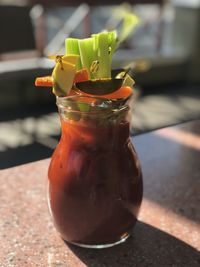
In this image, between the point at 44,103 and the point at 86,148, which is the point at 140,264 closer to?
the point at 86,148

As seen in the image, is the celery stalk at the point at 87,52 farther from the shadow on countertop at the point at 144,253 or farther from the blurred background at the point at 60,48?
the blurred background at the point at 60,48

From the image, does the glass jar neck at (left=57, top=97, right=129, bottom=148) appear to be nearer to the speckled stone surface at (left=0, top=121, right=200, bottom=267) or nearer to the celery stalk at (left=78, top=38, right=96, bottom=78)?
the celery stalk at (left=78, top=38, right=96, bottom=78)

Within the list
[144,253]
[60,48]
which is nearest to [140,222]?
[144,253]

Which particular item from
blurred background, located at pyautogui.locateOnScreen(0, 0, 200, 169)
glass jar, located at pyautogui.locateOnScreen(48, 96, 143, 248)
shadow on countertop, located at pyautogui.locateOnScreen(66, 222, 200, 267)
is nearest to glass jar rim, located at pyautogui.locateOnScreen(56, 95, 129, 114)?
glass jar, located at pyautogui.locateOnScreen(48, 96, 143, 248)

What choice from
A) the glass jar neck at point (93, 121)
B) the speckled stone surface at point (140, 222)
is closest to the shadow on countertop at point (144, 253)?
the speckled stone surface at point (140, 222)

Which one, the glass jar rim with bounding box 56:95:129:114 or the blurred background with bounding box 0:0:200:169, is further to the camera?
the blurred background with bounding box 0:0:200:169

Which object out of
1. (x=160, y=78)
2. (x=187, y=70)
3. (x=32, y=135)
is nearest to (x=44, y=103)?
(x=32, y=135)
